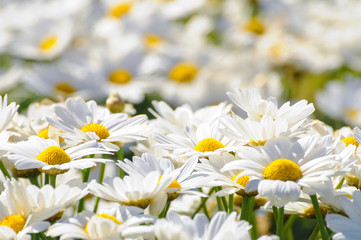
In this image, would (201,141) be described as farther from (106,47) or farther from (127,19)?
(127,19)

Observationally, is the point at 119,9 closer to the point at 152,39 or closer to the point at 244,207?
the point at 152,39

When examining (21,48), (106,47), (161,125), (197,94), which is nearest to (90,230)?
(161,125)

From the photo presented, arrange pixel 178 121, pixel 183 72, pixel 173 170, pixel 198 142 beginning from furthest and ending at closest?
pixel 183 72, pixel 178 121, pixel 198 142, pixel 173 170

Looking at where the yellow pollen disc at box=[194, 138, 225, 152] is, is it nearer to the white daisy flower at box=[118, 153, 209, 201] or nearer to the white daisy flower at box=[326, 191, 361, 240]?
the white daisy flower at box=[118, 153, 209, 201]

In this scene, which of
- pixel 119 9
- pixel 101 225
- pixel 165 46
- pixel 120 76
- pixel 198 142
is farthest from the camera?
pixel 119 9

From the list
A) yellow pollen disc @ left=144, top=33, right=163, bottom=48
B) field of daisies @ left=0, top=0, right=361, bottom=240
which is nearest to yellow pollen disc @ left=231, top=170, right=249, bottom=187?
field of daisies @ left=0, top=0, right=361, bottom=240

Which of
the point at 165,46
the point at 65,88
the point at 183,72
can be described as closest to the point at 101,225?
the point at 65,88

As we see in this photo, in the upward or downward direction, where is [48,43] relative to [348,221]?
downward
